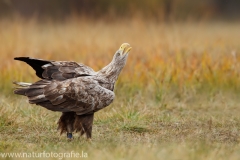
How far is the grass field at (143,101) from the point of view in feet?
20.5

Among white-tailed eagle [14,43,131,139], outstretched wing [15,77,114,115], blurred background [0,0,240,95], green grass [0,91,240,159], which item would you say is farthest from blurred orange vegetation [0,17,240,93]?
outstretched wing [15,77,114,115]

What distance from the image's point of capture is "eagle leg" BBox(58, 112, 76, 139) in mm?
6711

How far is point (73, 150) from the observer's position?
6.00 meters

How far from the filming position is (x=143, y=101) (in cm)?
917

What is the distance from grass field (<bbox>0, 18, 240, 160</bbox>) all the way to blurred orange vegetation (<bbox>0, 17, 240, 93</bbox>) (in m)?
0.02

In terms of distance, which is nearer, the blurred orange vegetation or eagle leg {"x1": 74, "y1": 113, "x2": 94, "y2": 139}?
eagle leg {"x1": 74, "y1": 113, "x2": 94, "y2": 139}

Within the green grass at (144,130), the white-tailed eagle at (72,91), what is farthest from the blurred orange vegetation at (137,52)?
the white-tailed eagle at (72,91)

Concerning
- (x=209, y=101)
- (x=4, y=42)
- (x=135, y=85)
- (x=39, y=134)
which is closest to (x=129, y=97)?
(x=135, y=85)

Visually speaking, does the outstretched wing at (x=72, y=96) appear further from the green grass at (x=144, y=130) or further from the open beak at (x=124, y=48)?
the open beak at (x=124, y=48)

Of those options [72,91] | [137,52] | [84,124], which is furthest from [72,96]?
[137,52]

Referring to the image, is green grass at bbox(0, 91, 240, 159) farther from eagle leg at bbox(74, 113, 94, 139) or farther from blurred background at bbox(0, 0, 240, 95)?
blurred background at bbox(0, 0, 240, 95)

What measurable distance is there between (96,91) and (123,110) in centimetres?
157

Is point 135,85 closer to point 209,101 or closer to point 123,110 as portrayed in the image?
point 209,101

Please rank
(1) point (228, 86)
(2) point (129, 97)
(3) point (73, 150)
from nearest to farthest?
(3) point (73, 150)
(2) point (129, 97)
(1) point (228, 86)
